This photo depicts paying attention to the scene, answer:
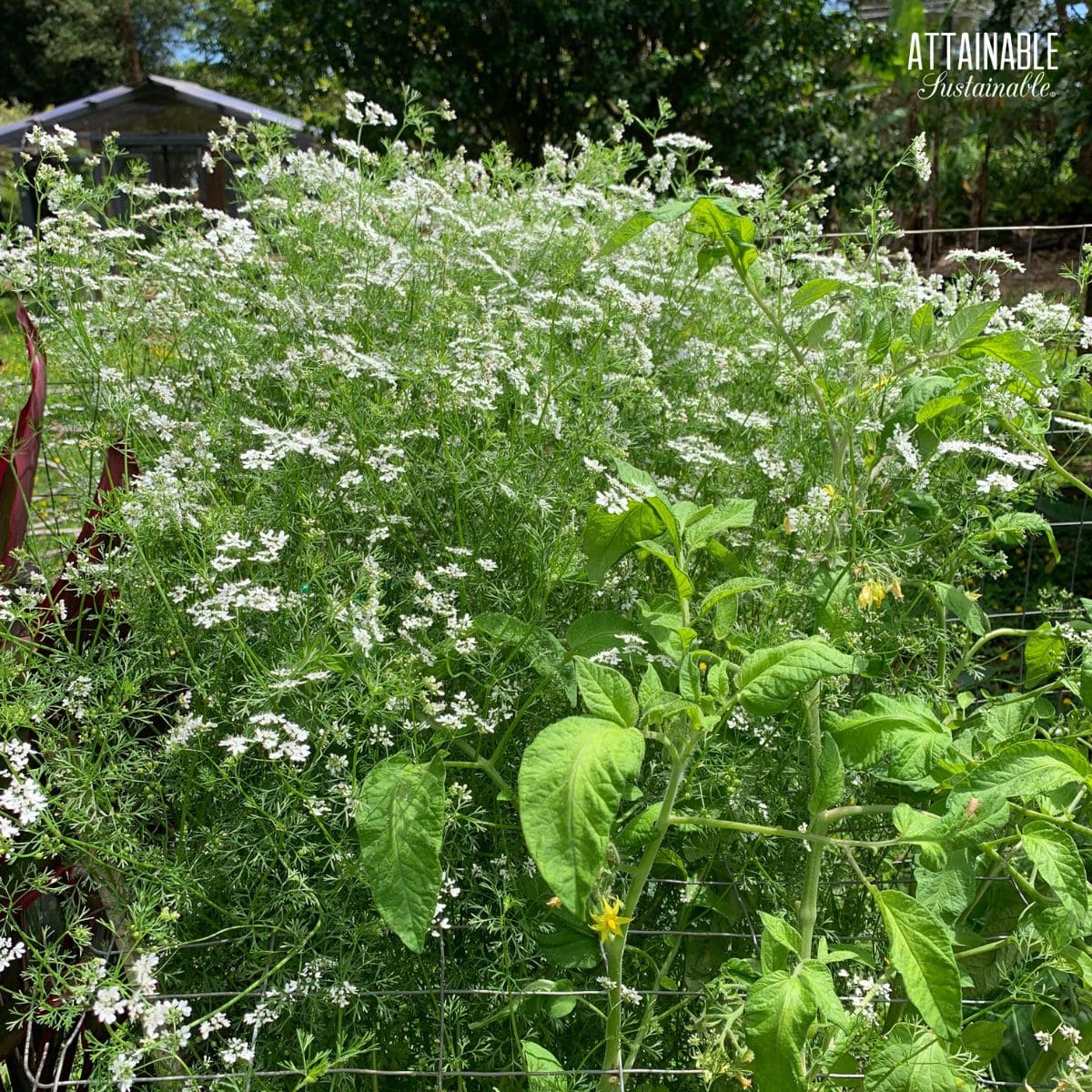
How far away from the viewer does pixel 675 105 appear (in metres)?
10.1

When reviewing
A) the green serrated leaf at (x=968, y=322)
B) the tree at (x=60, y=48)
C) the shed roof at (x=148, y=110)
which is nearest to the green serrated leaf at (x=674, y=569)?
the green serrated leaf at (x=968, y=322)

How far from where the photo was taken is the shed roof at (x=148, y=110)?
13930 mm

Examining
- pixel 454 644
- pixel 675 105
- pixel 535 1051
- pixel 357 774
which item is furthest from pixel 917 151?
pixel 675 105

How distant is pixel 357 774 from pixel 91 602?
70 cm

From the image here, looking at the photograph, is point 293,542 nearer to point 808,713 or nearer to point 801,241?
point 808,713

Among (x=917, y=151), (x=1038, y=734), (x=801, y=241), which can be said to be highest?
(x=917, y=151)

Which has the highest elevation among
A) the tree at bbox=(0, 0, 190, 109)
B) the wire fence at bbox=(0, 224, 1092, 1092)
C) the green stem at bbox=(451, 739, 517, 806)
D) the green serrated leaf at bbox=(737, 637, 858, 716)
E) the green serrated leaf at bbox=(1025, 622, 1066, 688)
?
the tree at bbox=(0, 0, 190, 109)

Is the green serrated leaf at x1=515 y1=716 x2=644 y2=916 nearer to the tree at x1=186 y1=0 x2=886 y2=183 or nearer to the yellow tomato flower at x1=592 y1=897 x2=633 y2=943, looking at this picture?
the yellow tomato flower at x1=592 y1=897 x2=633 y2=943

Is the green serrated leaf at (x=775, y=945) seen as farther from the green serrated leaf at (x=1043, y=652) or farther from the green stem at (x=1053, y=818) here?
the green serrated leaf at (x=1043, y=652)

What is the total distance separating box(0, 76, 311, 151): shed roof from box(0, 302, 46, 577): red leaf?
43.7ft

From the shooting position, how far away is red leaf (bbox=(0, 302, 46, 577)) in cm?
183

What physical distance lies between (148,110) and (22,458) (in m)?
14.7

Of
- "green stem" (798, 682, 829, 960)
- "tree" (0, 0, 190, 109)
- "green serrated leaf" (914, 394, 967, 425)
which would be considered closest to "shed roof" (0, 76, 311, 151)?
"green serrated leaf" (914, 394, 967, 425)

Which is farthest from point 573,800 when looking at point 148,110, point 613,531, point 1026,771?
point 148,110
